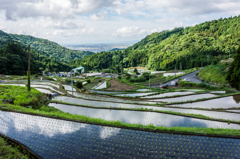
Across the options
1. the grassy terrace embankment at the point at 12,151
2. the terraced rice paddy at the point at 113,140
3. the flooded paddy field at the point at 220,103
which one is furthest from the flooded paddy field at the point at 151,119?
the grassy terrace embankment at the point at 12,151

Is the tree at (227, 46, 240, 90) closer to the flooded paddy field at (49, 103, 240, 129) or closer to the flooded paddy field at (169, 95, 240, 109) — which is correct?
the flooded paddy field at (169, 95, 240, 109)

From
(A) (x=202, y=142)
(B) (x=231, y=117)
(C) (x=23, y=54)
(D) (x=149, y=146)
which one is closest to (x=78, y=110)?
(D) (x=149, y=146)

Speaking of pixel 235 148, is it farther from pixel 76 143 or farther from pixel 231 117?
pixel 76 143

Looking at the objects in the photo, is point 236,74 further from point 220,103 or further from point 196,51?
point 196,51

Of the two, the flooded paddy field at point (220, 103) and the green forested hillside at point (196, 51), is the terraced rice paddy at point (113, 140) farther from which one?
the green forested hillside at point (196, 51)

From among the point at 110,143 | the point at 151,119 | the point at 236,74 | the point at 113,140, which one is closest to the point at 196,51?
the point at 236,74

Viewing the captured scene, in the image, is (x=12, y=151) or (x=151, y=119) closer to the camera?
(x=12, y=151)

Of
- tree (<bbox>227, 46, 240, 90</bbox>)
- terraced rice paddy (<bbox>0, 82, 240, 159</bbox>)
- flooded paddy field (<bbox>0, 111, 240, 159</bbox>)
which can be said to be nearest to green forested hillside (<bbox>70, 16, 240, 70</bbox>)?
tree (<bbox>227, 46, 240, 90</bbox>)
